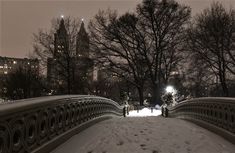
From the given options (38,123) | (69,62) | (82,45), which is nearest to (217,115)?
(38,123)

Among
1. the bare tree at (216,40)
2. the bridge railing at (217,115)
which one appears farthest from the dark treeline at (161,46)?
the bridge railing at (217,115)

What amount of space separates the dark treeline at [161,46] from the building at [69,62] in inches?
20.4

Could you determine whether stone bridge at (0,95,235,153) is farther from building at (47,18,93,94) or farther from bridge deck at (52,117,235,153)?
building at (47,18,93,94)

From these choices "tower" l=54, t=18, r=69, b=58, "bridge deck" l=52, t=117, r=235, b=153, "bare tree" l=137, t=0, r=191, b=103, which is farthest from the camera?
"bare tree" l=137, t=0, r=191, b=103

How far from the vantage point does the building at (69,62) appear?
46.5 meters

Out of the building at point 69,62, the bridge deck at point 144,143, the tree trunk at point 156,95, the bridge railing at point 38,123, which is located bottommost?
the bridge deck at point 144,143

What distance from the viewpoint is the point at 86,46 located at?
168ft

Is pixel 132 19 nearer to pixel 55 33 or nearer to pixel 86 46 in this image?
pixel 86 46

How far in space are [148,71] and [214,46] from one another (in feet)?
50.5

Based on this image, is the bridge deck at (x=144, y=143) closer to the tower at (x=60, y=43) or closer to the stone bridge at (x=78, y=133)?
the stone bridge at (x=78, y=133)

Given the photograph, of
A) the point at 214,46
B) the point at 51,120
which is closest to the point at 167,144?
the point at 51,120

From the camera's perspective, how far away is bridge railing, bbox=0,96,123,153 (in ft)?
18.1

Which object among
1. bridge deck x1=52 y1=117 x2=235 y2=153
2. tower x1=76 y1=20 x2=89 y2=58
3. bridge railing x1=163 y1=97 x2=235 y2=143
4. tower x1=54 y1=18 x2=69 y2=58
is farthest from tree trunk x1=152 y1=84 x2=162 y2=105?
bridge deck x1=52 y1=117 x2=235 y2=153

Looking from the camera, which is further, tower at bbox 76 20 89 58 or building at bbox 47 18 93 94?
tower at bbox 76 20 89 58
